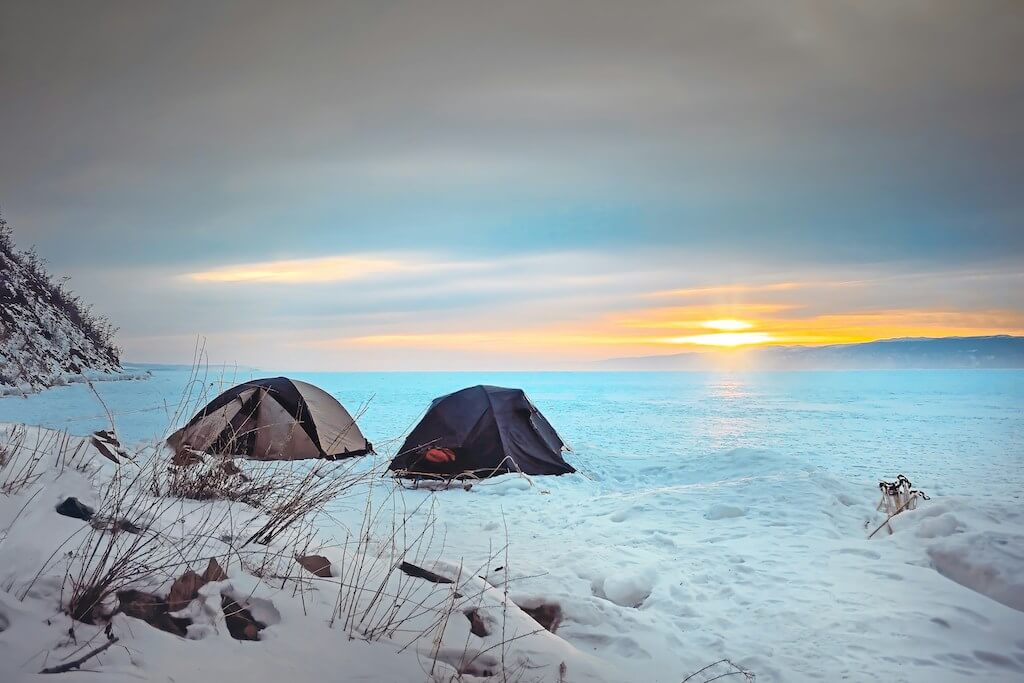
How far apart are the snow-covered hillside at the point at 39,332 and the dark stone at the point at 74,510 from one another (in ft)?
43.7

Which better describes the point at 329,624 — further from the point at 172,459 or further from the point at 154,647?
the point at 172,459

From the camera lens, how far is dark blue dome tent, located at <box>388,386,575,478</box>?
11000 mm

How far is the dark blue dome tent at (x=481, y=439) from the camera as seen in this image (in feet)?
36.1

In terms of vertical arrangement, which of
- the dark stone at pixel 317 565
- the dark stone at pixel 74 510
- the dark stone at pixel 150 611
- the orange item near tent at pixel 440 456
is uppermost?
the dark stone at pixel 74 510

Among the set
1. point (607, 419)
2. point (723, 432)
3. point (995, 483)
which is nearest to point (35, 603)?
point (995, 483)

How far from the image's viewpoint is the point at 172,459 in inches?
196

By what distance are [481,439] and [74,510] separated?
801 centimetres

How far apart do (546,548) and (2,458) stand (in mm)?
4736

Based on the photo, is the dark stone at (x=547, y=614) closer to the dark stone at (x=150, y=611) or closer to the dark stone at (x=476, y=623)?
the dark stone at (x=476, y=623)

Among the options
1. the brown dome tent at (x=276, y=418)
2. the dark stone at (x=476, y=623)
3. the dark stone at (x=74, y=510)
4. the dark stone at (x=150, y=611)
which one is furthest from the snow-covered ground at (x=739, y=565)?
the brown dome tent at (x=276, y=418)

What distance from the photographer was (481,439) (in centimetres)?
1127

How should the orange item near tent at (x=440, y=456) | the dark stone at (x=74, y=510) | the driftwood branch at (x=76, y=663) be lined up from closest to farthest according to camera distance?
1. the driftwood branch at (x=76, y=663)
2. the dark stone at (x=74, y=510)
3. the orange item near tent at (x=440, y=456)

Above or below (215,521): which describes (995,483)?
below

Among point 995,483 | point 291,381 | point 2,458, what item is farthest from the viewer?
point 995,483
